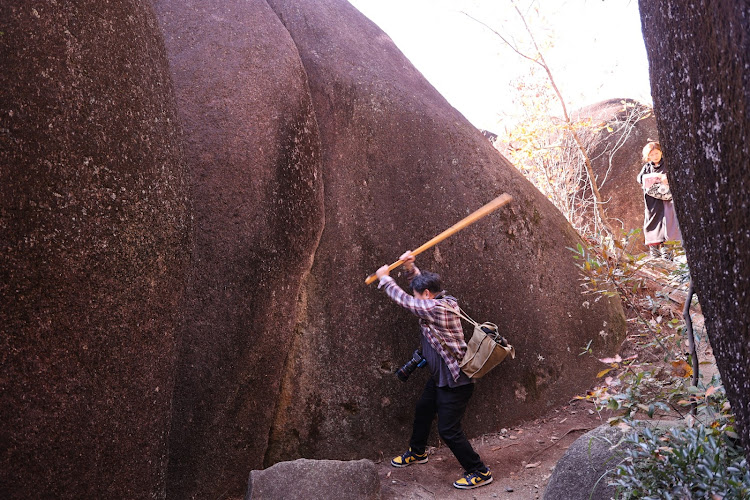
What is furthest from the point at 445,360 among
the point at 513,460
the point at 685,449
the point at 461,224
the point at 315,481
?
the point at 685,449

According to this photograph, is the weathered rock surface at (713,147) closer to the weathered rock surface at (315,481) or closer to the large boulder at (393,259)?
the weathered rock surface at (315,481)

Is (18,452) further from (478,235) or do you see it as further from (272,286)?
(478,235)

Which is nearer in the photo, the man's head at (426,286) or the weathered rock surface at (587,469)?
the weathered rock surface at (587,469)

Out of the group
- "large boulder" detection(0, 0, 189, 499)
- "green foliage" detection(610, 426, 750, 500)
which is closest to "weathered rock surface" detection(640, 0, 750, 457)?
"green foliage" detection(610, 426, 750, 500)

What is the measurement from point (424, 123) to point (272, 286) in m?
2.22

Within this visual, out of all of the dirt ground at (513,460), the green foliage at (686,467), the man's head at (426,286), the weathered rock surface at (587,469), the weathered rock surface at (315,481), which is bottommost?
the dirt ground at (513,460)

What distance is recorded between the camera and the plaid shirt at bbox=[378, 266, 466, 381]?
4652mm

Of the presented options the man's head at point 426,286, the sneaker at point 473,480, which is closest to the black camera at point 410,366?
the man's head at point 426,286

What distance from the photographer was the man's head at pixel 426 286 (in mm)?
4793

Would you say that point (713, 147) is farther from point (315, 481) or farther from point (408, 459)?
point (408, 459)

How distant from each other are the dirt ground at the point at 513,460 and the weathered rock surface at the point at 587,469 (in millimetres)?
918

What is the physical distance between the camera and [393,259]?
538 cm

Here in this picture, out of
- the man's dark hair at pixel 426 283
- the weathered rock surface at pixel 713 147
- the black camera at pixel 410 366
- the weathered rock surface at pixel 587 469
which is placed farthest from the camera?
the black camera at pixel 410 366

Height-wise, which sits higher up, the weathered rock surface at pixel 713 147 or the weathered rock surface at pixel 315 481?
the weathered rock surface at pixel 713 147
